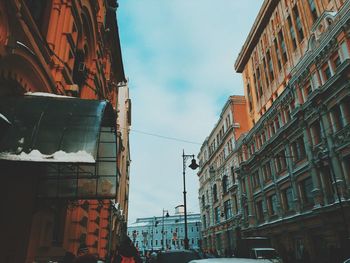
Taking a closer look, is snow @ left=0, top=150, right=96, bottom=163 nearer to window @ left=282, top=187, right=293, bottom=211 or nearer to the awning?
the awning

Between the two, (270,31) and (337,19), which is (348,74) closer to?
(337,19)

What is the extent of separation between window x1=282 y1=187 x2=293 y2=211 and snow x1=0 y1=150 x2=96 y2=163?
940 inches

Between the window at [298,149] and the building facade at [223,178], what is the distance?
1423 cm

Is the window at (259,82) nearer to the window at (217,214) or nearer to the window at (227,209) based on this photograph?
the window at (227,209)

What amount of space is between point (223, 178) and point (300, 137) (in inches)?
879

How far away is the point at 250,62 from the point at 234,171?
14778mm

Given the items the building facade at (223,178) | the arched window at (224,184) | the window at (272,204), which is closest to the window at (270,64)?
the building facade at (223,178)

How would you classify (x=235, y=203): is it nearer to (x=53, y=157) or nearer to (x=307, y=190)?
(x=307, y=190)

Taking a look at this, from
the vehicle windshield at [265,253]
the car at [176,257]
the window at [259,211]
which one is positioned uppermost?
the window at [259,211]

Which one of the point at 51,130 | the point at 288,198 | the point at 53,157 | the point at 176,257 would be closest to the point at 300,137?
the point at 288,198

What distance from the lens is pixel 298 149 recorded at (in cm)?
2425

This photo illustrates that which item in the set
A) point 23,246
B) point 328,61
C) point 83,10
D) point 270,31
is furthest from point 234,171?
point 23,246

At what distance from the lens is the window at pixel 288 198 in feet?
84.6

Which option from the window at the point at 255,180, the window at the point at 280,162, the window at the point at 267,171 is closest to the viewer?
the window at the point at 280,162
